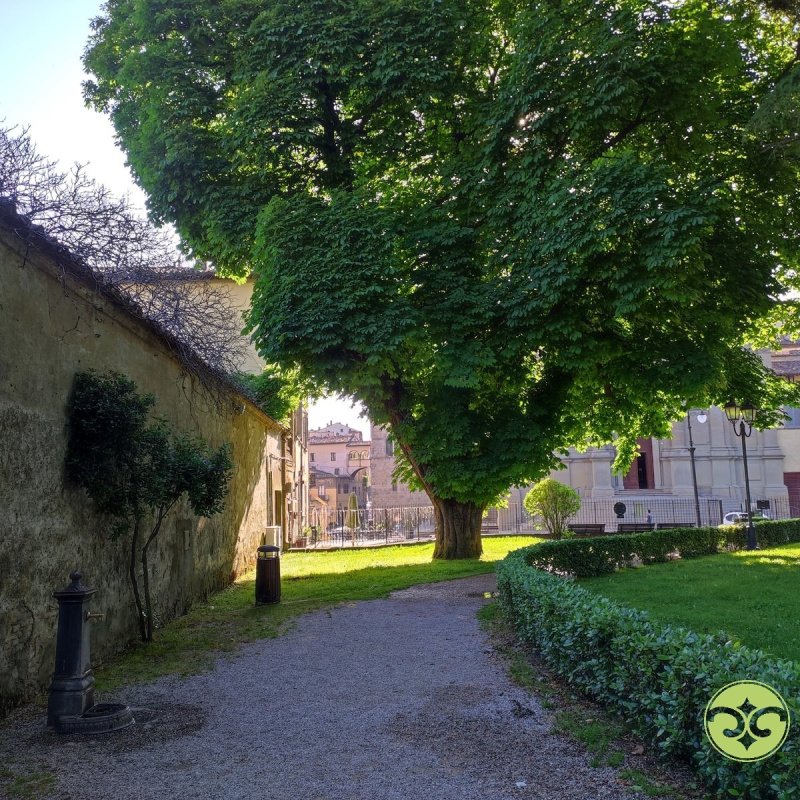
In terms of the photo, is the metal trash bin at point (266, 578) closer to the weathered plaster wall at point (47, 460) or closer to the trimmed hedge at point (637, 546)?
the weathered plaster wall at point (47, 460)

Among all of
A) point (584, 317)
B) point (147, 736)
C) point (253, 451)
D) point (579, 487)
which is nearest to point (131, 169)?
point (253, 451)

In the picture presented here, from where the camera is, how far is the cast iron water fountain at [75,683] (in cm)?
508

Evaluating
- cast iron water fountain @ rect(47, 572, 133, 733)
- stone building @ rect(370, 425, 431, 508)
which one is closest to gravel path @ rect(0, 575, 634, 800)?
cast iron water fountain @ rect(47, 572, 133, 733)

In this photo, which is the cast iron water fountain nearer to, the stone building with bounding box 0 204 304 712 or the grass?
the stone building with bounding box 0 204 304 712

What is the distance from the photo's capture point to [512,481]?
15367mm

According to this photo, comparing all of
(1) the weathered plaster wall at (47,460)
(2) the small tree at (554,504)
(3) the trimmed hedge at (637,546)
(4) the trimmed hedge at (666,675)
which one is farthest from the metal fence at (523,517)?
(4) the trimmed hedge at (666,675)

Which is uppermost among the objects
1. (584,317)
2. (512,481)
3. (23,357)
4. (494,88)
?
(494,88)

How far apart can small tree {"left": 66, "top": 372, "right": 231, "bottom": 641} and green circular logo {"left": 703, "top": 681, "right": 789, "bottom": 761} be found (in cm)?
566

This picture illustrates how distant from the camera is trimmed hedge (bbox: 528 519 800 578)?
13.3m

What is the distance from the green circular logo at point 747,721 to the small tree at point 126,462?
566 cm

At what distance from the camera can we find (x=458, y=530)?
17375mm

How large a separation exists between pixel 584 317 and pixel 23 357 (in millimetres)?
9811

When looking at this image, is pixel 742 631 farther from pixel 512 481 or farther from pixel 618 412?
pixel 618 412

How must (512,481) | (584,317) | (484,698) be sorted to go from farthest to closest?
(512,481)
(584,317)
(484,698)
